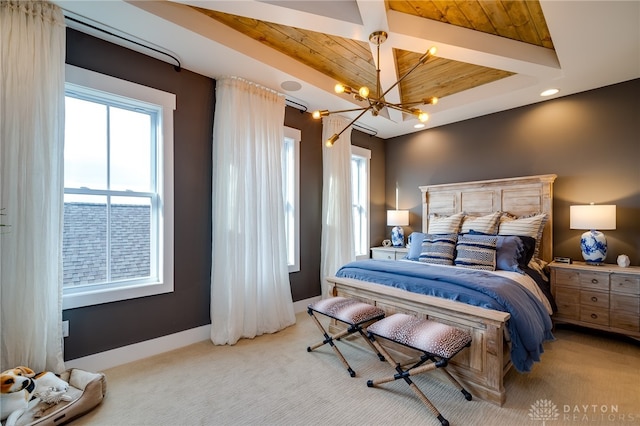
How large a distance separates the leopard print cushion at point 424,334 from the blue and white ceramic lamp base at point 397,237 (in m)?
2.52

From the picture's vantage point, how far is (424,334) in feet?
6.43

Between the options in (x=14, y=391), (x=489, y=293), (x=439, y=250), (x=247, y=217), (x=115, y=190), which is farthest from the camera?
(x=439, y=250)

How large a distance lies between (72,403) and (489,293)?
2.82 metres

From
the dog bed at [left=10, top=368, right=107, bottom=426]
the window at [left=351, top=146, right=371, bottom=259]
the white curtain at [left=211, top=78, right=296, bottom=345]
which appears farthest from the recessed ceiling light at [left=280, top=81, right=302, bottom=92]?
the dog bed at [left=10, top=368, right=107, bottom=426]

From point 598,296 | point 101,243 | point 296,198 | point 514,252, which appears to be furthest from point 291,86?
point 598,296

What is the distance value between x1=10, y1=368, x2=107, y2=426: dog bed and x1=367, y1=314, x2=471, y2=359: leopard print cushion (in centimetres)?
188

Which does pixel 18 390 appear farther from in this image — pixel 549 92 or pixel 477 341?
pixel 549 92

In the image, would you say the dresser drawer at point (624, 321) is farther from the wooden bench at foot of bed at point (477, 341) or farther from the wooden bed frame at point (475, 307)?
the wooden bench at foot of bed at point (477, 341)

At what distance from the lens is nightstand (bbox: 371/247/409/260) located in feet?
14.4

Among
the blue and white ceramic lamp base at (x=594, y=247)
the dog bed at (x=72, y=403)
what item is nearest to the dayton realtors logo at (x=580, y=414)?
the blue and white ceramic lamp base at (x=594, y=247)

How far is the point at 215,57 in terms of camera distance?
8.80ft

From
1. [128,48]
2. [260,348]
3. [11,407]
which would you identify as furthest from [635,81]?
[11,407]

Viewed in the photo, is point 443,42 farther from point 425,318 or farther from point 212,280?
point 212,280

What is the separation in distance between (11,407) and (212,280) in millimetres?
1512
